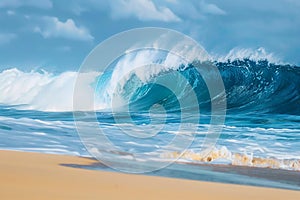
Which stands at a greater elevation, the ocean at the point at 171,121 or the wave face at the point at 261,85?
the wave face at the point at 261,85

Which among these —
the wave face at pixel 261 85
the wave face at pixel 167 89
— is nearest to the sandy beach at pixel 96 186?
the wave face at pixel 167 89

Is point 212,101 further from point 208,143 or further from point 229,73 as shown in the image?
point 208,143

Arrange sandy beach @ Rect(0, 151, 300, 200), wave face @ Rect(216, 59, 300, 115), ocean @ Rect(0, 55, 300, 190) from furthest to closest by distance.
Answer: wave face @ Rect(216, 59, 300, 115), ocean @ Rect(0, 55, 300, 190), sandy beach @ Rect(0, 151, 300, 200)

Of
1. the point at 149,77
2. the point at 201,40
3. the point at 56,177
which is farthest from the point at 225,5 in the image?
the point at 56,177

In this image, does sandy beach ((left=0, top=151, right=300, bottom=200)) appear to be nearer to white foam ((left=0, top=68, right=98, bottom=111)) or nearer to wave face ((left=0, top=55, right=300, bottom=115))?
wave face ((left=0, top=55, right=300, bottom=115))

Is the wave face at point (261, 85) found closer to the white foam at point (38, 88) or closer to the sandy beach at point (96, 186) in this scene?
the white foam at point (38, 88)

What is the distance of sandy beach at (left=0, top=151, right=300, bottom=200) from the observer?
2.93 meters

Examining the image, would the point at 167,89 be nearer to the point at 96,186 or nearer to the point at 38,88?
the point at 38,88

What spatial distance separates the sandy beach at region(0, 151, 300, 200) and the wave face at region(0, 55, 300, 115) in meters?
3.38

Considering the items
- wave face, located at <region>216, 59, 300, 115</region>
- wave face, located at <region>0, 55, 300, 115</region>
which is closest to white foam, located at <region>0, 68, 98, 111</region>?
wave face, located at <region>0, 55, 300, 115</region>

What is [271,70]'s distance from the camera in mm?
8711

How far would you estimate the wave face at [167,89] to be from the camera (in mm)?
7727

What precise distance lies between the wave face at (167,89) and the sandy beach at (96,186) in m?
3.38

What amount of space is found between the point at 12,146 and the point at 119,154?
118 cm
